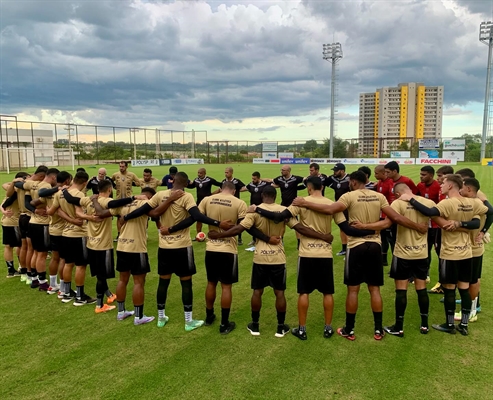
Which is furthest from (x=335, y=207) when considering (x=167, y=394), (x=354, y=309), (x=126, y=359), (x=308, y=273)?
(x=126, y=359)

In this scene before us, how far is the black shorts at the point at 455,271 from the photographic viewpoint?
517 cm

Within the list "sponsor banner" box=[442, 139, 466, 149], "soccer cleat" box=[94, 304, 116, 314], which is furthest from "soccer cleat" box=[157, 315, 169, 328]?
"sponsor banner" box=[442, 139, 466, 149]

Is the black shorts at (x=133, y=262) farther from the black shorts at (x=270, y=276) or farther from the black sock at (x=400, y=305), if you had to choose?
the black sock at (x=400, y=305)

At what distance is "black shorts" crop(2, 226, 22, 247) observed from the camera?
781 centimetres

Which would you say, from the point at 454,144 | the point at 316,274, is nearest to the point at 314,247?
the point at 316,274

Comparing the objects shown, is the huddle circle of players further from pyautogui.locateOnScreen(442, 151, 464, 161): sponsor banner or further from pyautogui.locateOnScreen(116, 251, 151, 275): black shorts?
pyautogui.locateOnScreen(442, 151, 464, 161): sponsor banner

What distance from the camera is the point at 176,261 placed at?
5.41 m

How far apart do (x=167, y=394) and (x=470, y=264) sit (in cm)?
445

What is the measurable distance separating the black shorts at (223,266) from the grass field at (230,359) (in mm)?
837

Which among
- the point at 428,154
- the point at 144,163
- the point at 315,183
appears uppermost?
the point at 428,154

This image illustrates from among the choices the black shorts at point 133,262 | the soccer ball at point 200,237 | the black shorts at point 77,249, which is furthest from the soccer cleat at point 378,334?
the soccer ball at point 200,237

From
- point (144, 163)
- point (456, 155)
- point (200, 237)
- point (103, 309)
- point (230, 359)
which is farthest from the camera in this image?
point (456, 155)

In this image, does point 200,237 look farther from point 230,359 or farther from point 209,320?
point 230,359

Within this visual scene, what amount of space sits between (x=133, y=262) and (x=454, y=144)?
220 feet
